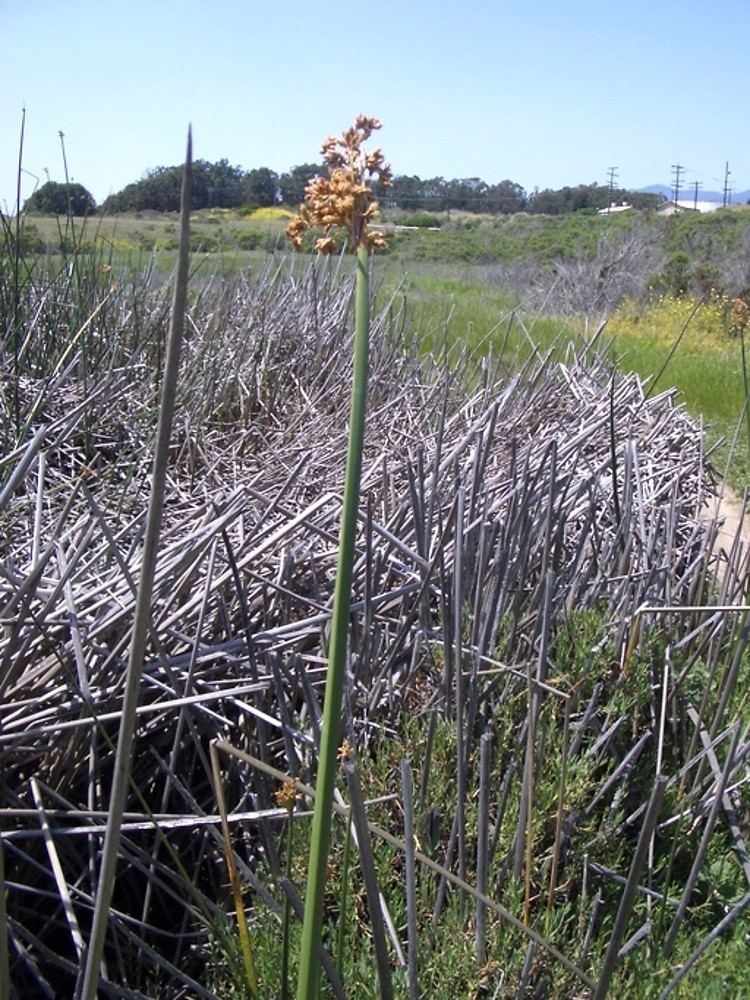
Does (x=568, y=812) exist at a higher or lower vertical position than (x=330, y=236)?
lower

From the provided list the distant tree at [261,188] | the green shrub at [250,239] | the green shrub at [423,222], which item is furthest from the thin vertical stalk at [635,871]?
the green shrub at [250,239]

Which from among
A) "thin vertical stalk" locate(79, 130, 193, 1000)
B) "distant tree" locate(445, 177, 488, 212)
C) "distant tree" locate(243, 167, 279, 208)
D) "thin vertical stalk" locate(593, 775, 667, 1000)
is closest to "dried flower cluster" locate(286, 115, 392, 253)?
"thin vertical stalk" locate(79, 130, 193, 1000)

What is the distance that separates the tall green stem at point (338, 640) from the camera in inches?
21.7

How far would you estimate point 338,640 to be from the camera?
1.91 feet

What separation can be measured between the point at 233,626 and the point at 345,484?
1.31 meters

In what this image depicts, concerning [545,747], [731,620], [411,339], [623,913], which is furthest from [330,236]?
[411,339]

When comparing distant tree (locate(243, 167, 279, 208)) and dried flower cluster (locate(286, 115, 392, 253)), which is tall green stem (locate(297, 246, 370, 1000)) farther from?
distant tree (locate(243, 167, 279, 208))

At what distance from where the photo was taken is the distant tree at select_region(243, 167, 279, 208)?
4.94 metres

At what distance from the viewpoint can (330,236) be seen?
0.74 meters

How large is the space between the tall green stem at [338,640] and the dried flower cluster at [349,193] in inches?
1.8

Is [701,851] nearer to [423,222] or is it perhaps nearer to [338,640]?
[338,640]

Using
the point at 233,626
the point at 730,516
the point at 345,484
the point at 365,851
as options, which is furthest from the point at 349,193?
the point at 730,516

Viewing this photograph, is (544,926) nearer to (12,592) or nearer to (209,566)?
(209,566)

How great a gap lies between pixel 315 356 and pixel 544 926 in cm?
297
